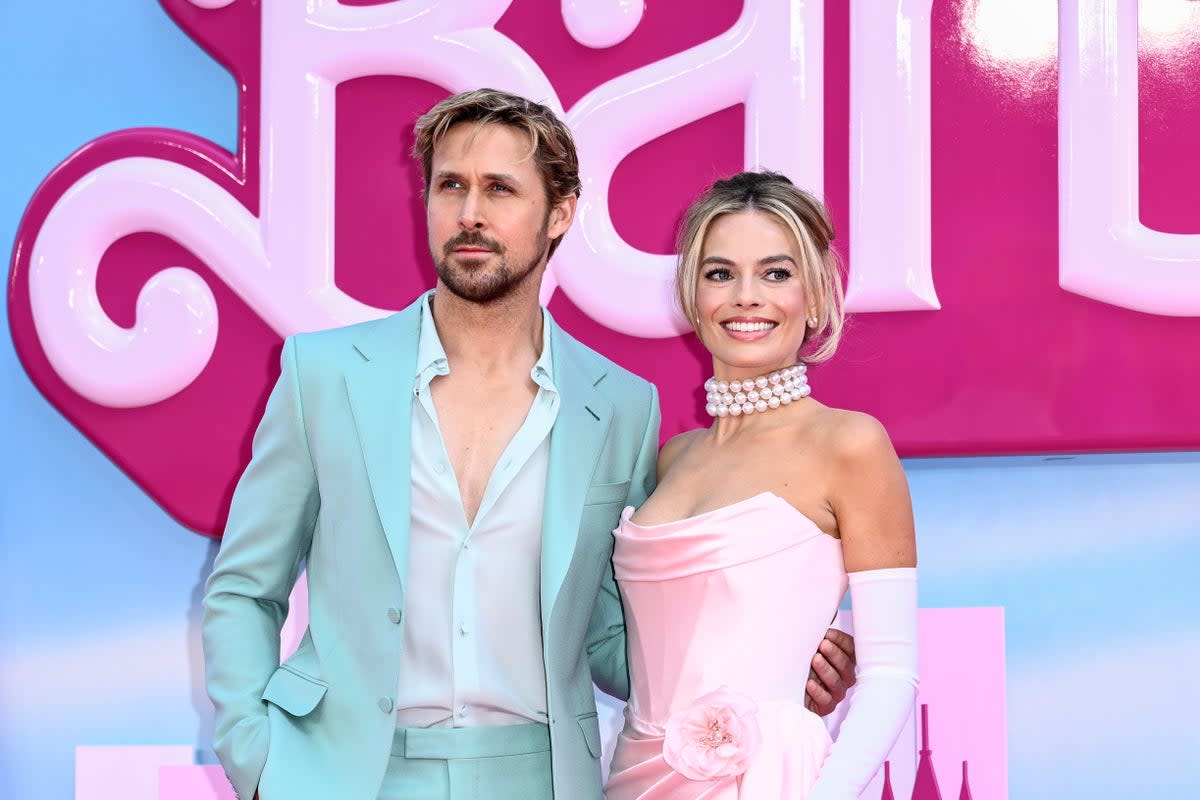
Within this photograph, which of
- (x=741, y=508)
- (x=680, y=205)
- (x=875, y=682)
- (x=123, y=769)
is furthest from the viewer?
(x=123, y=769)

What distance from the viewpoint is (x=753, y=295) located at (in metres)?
2.31

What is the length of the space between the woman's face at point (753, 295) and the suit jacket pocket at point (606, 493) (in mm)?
291

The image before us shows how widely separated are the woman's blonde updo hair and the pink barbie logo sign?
25.8 inches

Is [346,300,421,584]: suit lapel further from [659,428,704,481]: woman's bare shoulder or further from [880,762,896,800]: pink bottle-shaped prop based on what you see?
[880,762,896,800]: pink bottle-shaped prop

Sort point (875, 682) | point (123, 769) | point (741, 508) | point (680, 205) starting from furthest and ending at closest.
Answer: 1. point (123, 769)
2. point (680, 205)
3. point (741, 508)
4. point (875, 682)

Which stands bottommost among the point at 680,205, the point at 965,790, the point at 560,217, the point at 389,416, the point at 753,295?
the point at 965,790

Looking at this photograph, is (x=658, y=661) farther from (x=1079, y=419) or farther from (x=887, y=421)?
(x=1079, y=419)

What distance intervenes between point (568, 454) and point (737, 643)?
1.41 ft

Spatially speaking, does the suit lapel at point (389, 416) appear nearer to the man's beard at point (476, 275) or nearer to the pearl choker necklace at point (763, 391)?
the man's beard at point (476, 275)

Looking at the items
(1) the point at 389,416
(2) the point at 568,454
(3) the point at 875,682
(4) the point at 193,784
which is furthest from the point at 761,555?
(4) the point at 193,784

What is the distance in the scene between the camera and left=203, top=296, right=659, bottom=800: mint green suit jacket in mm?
2209

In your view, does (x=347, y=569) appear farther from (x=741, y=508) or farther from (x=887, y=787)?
(x=887, y=787)


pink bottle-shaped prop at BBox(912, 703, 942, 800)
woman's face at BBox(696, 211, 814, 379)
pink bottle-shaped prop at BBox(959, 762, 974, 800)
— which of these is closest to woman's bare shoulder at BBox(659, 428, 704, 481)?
woman's face at BBox(696, 211, 814, 379)

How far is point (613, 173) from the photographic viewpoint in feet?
10.6
